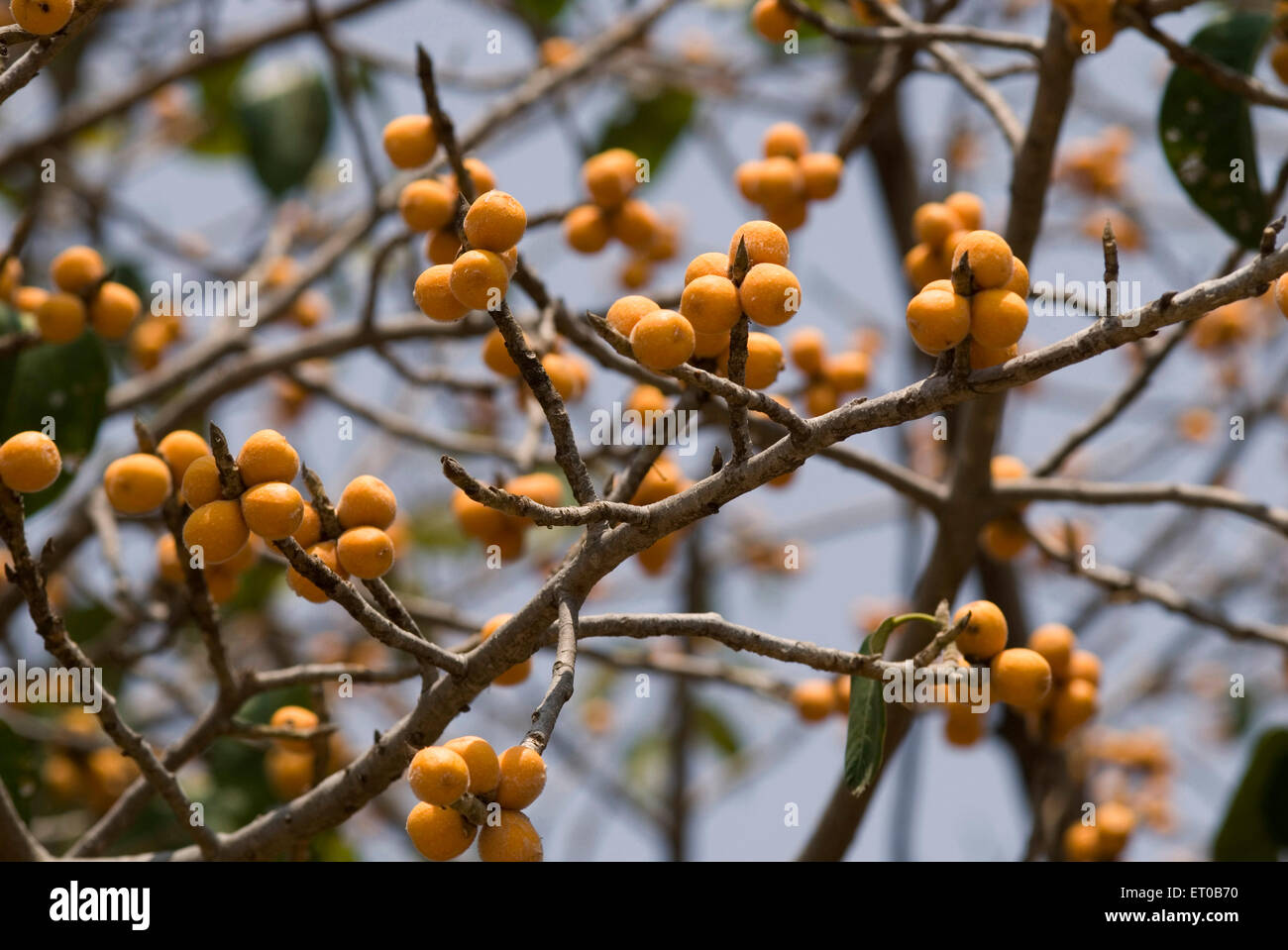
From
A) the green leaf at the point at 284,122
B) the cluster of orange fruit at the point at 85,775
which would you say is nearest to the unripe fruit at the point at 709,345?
the cluster of orange fruit at the point at 85,775

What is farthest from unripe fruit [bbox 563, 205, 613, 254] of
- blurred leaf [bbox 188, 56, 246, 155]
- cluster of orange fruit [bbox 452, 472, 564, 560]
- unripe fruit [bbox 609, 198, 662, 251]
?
blurred leaf [bbox 188, 56, 246, 155]

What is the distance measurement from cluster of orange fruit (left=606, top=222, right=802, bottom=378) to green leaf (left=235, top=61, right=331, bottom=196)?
9.48ft

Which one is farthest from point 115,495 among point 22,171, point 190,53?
point 22,171

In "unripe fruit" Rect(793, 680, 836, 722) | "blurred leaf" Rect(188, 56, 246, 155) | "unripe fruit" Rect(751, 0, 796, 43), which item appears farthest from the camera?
"blurred leaf" Rect(188, 56, 246, 155)

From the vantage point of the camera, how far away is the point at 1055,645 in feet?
8.41

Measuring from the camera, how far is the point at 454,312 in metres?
1.78

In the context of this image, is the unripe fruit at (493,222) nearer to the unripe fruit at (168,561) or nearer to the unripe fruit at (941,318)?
the unripe fruit at (941,318)

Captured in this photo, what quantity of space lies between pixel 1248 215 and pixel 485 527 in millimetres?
1755

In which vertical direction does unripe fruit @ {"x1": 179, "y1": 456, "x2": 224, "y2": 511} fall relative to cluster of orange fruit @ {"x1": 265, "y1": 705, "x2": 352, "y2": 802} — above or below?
above

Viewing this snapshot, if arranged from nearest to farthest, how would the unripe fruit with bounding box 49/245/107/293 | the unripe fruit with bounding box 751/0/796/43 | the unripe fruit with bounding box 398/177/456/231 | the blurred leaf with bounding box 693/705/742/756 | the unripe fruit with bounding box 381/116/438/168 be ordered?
1. the unripe fruit with bounding box 398/177/456/231
2. the unripe fruit with bounding box 381/116/438/168
3. the unripe fruit with bounding box 49/245/107/293
4. the unripe fruit with bounding box 751/0/796/43
5. the blurred leaf with bounding box 693/705/742/756

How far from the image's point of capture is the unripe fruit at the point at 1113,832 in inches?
117

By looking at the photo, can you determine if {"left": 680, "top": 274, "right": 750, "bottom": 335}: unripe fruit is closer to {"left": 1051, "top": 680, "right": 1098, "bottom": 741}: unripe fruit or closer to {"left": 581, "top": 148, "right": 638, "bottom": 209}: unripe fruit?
{"left": 581, "top": 148, "right": 638, "bottom": 209}: unripe fruit

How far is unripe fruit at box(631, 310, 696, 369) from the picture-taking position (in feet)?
5.23

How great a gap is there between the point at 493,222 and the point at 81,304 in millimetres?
1403
